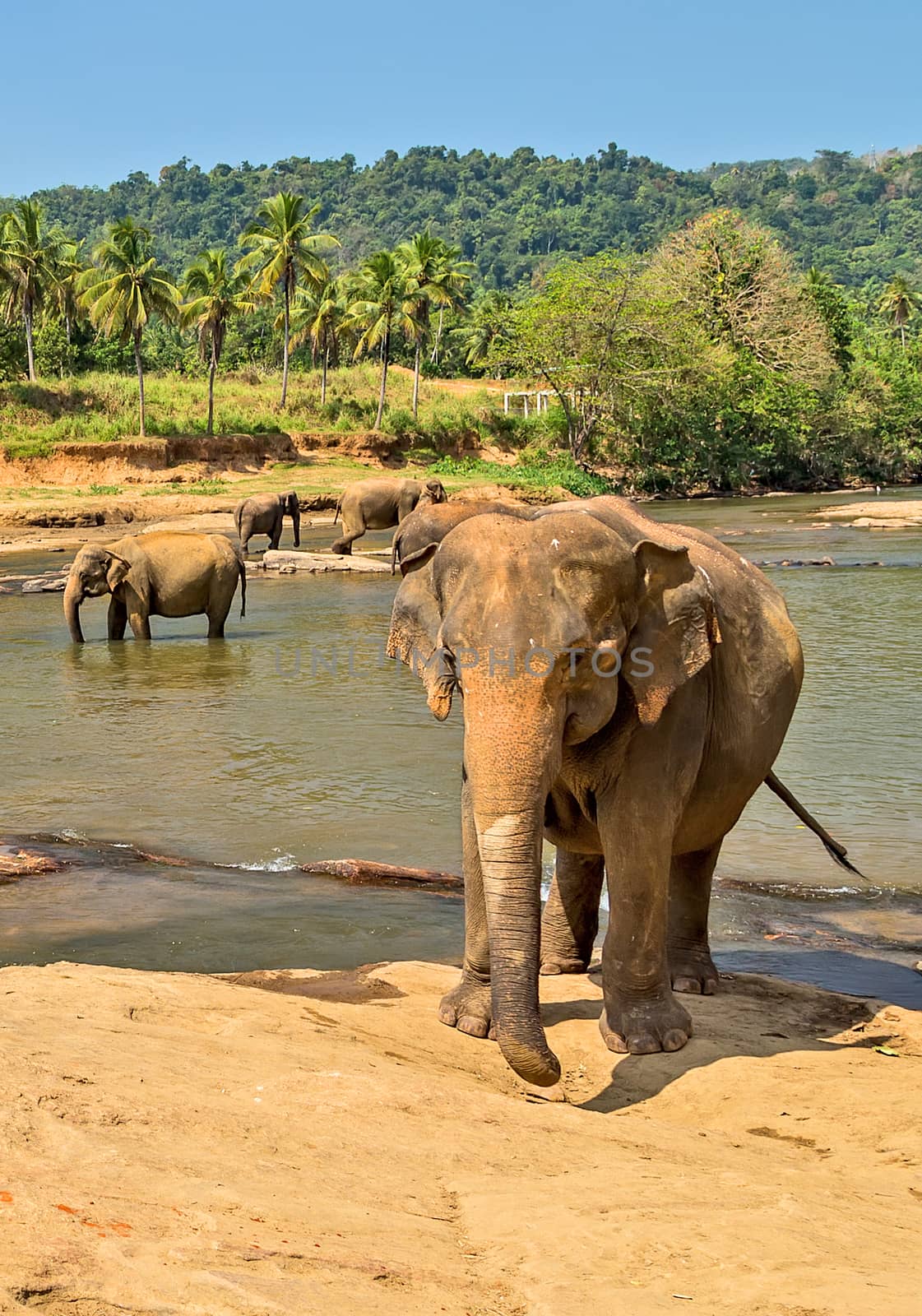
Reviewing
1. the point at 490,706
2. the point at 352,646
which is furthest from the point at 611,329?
the point at 490,706

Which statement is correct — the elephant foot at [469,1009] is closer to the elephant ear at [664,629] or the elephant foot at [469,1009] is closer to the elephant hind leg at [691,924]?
the elephant hind leg at [691,924]

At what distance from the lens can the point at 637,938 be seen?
5.62m

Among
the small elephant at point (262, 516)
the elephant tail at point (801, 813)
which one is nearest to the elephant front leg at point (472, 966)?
the elephant tail at point (801, 813)

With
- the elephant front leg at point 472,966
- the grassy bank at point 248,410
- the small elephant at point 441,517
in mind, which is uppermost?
the grassy bank at point 248,410

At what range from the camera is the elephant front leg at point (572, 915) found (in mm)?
6727

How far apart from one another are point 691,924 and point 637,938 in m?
1.14

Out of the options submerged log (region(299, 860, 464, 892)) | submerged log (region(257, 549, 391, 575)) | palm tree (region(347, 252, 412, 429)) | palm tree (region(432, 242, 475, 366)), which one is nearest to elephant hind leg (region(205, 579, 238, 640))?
submerged log (region(257, 549, 391, 575))

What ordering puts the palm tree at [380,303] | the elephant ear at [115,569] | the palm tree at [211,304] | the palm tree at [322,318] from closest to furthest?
1. the elephant ear at [115,569]
2. the palm tree at [211,304]
3. the palm tree at [380,303]
4. the palm tree at [322,318]

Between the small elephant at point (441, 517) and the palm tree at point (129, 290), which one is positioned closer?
the small elephant at point (441, 517)

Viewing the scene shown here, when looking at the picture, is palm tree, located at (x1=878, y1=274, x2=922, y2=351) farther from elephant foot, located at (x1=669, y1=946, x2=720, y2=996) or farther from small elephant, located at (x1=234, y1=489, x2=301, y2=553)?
elephant foot, located at (x1=669, y1=946, x2=720, y2=996)

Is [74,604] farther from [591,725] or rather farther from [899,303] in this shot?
[899,303]

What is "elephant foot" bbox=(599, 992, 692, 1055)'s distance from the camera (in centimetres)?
562

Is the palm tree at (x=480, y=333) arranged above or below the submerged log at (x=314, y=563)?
above

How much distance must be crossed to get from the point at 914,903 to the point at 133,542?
44.4 ft
